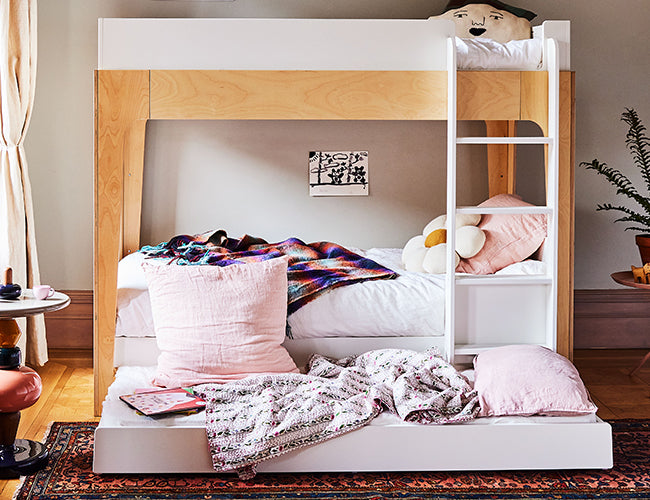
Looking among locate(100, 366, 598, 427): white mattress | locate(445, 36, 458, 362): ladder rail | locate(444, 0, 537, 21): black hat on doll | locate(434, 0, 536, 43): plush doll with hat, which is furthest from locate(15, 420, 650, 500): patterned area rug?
locate(444, 0, 537, 21): black hat on doll

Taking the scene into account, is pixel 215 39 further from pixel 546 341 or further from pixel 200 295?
pixel 546 341

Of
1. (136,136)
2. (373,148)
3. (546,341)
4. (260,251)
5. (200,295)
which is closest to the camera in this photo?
(200,295)

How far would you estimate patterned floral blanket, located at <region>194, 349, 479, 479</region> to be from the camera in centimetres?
235

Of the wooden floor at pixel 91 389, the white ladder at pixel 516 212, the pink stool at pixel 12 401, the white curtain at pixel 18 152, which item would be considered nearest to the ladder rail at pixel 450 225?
the white ladder at pixel 516 212

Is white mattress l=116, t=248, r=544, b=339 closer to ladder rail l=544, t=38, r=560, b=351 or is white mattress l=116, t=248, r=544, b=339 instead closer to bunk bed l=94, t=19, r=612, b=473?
bunk bed l=94, t=19, r=612, b=473

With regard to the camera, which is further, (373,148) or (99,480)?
(373,148)

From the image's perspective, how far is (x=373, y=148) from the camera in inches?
172

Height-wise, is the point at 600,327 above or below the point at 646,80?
below

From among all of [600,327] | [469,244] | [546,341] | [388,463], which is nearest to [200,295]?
[388,463]

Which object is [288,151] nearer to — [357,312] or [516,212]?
[357,312]

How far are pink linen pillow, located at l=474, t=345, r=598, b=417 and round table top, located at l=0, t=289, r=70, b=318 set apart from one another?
1.42m

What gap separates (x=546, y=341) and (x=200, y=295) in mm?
1400

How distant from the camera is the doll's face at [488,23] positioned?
358 cm

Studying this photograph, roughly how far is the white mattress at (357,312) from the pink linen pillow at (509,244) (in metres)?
0.28
